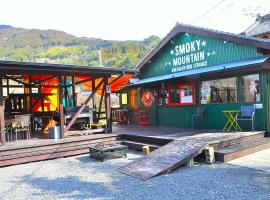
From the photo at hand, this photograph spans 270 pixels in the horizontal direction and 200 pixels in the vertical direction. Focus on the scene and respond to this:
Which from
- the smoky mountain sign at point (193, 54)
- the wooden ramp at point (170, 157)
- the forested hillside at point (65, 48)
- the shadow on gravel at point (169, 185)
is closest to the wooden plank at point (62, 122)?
the shadow on gravel at point (169, 185)

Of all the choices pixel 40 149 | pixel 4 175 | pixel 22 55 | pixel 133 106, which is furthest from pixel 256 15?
pixel 22 55

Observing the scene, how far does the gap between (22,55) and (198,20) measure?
52184 mm

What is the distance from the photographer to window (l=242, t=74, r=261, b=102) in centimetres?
877

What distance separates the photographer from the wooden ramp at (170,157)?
587 cm

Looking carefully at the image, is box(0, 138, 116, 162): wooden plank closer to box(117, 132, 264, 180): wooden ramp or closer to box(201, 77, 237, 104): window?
box(117, 132, 264, 180): wooden ramp

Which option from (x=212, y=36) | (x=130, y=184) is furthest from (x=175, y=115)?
(x=130, y=184)

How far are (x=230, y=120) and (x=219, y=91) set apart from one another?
1235 mm

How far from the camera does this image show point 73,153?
8.45 meters

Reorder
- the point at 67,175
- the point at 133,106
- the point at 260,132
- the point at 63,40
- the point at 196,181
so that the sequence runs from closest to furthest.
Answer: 1. the point at 196,181
2. the point at 67,175
3. the point at 260,132
4. the point at 133,106
5. the point at 63,40

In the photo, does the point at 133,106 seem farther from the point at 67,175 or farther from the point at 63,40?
the point at 63,40

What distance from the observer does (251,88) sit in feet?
29.5

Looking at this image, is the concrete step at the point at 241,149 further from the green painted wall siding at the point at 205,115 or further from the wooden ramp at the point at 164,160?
the green painted wall siding at the point at 205,115

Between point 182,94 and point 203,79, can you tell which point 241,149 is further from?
point 182,94

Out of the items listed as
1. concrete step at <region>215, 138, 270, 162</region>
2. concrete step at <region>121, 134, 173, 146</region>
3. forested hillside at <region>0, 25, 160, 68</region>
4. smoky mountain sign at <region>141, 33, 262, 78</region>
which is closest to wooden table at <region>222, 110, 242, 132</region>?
concrete step at <region>215, 138, 270, 162</region>
